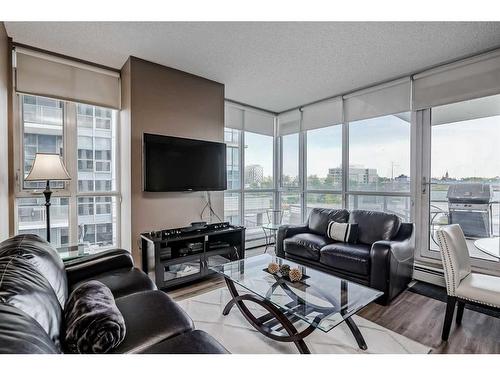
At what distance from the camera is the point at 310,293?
1.94 meters

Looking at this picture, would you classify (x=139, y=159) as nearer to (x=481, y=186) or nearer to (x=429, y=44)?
(x=429, y=44)

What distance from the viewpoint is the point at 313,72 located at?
320 centimetres

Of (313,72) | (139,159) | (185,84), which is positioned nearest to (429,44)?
(313,72)

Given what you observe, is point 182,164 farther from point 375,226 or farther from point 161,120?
point 375,226

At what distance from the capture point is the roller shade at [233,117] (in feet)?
14.1

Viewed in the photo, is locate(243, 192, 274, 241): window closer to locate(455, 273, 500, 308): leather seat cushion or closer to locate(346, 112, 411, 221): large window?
locate(346, 112, 411, 221): large window

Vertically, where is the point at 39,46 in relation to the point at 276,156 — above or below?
above

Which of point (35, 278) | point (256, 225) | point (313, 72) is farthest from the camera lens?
point (256, 225)

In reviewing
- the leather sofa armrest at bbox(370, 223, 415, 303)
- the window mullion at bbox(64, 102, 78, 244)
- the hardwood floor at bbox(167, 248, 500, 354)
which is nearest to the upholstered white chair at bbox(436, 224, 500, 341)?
the hardwood floor at bbox(167, 248, 500, 354)

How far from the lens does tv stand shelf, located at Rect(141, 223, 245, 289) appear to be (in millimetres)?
2705

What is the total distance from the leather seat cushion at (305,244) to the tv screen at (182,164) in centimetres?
119
